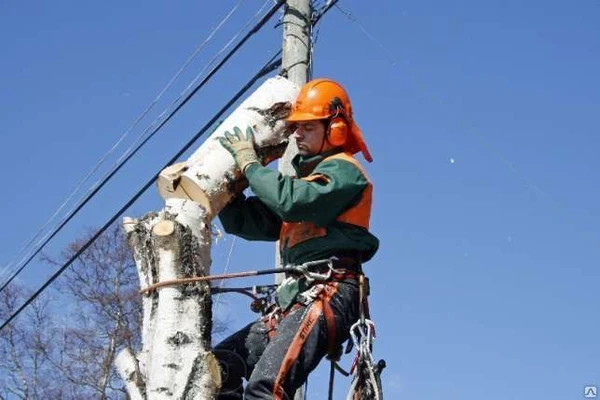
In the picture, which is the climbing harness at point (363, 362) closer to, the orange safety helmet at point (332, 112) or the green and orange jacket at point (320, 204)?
the green and orange jacket at point (320, 204)

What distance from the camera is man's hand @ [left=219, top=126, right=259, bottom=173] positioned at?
5469 millimetres

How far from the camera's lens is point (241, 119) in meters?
5.86

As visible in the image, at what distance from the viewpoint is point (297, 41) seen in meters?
8.59

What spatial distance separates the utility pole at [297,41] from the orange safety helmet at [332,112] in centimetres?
229

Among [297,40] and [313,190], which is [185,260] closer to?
[313,190]

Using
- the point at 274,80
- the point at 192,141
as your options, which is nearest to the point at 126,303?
the point at 192,141

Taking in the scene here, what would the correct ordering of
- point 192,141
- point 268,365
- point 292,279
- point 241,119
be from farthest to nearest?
point 192,141, point 241,119, point 292,279, point 268,365

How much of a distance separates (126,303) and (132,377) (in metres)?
13.9

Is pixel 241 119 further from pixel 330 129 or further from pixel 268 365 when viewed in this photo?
pixel 268 365

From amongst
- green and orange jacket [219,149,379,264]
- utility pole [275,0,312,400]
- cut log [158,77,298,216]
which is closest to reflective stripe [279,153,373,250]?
green and orange jacket [219,149,379,264]

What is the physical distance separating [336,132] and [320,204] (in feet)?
1.77

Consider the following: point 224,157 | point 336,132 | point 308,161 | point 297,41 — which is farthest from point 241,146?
point 297,41

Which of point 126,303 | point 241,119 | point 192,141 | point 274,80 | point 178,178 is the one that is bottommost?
point 178,178

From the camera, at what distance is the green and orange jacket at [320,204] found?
5191 mm
